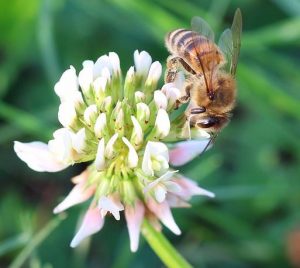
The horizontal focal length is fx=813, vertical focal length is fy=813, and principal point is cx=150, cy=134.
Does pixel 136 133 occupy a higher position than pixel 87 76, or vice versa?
pixel 87 76

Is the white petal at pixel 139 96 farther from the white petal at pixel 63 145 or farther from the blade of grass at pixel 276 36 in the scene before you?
the blade of grass at pixel 276 36

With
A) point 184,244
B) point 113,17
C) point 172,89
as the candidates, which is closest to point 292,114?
point 184,244

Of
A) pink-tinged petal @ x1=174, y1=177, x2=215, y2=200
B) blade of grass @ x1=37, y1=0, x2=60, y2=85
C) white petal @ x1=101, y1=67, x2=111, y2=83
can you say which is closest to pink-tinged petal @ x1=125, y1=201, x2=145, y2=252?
pink-tinged petal @ x1=174, y1=177, x2=215, y2=200

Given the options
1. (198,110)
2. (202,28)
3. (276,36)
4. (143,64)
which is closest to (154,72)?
(143,64)

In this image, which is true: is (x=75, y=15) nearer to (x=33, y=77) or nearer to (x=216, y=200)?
(x=33, y=77)

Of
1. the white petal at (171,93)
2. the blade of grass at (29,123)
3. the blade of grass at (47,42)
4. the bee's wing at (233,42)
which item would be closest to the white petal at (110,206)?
the white petal at (171,93)

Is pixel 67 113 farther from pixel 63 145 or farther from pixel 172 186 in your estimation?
pixel 172 186
